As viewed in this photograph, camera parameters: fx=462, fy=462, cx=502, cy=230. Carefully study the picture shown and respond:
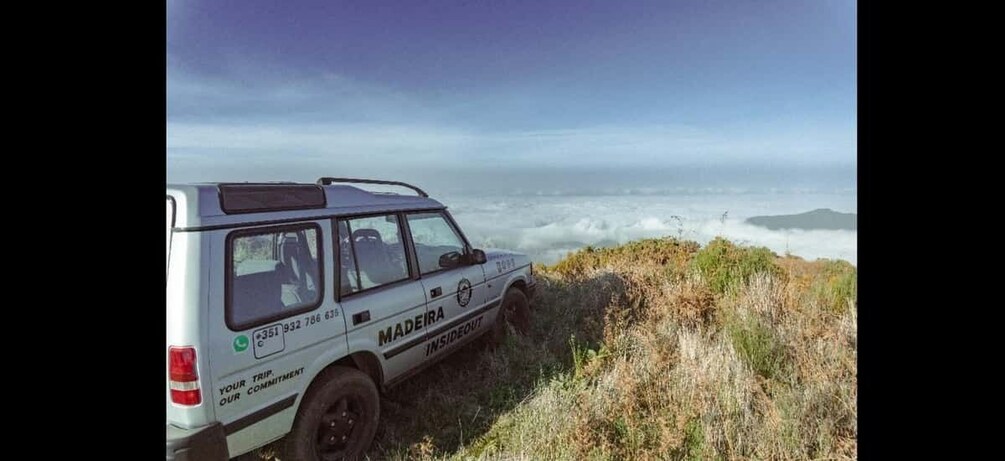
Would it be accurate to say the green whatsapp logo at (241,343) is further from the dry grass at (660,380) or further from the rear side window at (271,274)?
the dry grass at (660,380)

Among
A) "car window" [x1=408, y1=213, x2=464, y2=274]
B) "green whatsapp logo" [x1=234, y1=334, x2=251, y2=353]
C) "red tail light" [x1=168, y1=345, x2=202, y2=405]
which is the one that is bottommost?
"red tail light" [x1=168, y1=345, x2=202, y2=405]

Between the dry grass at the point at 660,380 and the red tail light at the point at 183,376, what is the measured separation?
114 centimetres

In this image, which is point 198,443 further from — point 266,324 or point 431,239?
point 431,239

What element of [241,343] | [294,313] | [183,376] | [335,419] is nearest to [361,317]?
[294,313]

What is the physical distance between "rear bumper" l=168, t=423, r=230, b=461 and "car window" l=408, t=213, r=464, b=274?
162 cm

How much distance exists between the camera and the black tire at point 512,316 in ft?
14.3

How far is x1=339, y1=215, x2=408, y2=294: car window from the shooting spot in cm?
279

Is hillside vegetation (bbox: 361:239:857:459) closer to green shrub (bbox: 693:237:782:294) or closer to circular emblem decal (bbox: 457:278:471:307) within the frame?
green shrub (bbox: 693:237:782:294)

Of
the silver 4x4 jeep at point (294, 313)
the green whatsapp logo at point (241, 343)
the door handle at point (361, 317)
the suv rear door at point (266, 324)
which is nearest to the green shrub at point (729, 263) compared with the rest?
the silver 4x4 jeep at point (294, 313)

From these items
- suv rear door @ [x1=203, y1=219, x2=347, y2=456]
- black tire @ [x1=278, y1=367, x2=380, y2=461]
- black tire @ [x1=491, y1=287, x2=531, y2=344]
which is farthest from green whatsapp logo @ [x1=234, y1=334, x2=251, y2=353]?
black tire @ [x1=491, y1=287, x2=531, y2=344]

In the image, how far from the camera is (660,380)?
3164 millimetres
